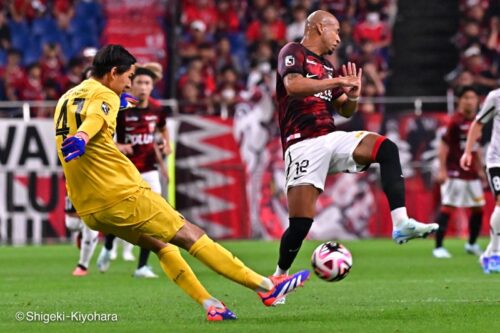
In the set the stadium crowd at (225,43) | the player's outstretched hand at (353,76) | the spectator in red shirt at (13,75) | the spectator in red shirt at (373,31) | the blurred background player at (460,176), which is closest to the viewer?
the player's outstretched hand at (353,76)

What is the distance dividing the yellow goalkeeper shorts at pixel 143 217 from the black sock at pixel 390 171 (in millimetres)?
1923

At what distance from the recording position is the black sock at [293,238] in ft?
33.5

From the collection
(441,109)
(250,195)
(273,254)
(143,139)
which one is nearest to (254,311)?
(143,139)

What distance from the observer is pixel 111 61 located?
891 centimetres

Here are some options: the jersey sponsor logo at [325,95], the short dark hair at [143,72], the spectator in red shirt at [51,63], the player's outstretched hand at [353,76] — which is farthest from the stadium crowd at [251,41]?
the player's outstretched hand at [353,76]

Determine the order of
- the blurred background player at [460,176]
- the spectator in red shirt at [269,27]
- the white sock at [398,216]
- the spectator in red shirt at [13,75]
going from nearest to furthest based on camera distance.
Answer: the white sock at [398,216]
the blurred background player at [460,176]
the spectator in red shirt at [13,75]
the spectator in red shirt at [269,27]

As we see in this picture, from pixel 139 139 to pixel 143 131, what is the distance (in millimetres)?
113

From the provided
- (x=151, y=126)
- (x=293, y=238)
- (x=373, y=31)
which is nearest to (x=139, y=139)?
(x=151, y=126)

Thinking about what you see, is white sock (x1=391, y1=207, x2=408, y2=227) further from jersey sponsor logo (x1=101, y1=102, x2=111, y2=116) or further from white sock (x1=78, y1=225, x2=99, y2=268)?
white sock (x1=78, y1=225, x2=99, y2=268)

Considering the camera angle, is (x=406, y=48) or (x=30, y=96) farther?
(x=406, y=48)

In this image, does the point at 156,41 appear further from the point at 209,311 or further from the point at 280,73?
the point at 209,311

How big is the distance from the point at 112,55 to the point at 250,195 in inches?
517

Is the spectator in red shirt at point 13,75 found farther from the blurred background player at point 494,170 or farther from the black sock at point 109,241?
the blurred background player at point 494,170

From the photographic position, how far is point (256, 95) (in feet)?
74.0
